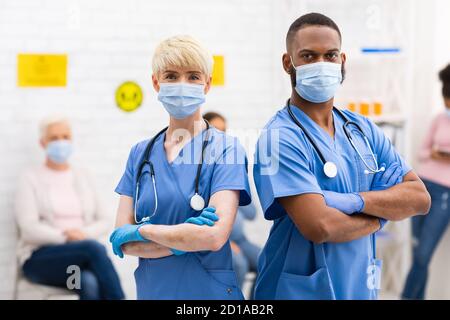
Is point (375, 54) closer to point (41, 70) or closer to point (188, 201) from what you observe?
point (41, 70)

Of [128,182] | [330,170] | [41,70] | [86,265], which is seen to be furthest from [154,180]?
[41,70]

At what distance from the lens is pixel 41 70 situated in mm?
2773

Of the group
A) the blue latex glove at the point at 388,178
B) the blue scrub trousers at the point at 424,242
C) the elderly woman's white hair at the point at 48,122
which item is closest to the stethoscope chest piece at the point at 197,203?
the blue latex glove at the point at 388,178

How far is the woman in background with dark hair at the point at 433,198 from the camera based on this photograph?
3000mm

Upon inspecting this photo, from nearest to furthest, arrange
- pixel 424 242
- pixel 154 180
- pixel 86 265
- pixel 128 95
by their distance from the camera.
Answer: pixel 154 180 < pixel 86 265 < pixel 128 95 < pixel 424 242

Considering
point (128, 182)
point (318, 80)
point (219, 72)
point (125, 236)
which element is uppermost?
point (219, 72)

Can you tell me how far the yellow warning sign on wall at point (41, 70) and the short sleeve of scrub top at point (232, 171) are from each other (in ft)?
4.64

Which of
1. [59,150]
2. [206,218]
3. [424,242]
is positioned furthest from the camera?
[424,242]

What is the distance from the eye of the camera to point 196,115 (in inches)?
61.1

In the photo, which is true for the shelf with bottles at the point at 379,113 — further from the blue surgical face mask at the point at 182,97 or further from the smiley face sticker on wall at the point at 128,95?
the blue surgical face mask at the point at 182,97

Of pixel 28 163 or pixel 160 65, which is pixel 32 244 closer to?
pixel 28 163

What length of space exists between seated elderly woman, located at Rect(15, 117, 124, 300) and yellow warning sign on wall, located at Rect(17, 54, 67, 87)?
6.2 inches

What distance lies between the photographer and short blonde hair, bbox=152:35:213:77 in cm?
147

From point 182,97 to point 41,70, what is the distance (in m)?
1.44
